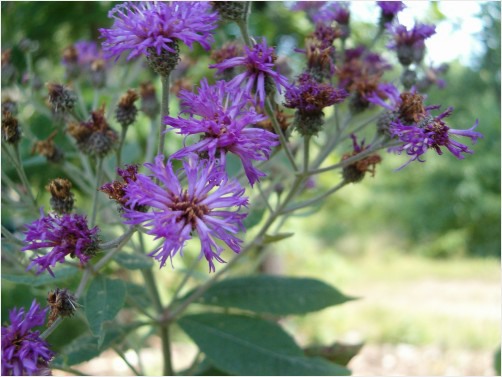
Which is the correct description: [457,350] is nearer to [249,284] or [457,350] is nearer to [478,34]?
[478,34]

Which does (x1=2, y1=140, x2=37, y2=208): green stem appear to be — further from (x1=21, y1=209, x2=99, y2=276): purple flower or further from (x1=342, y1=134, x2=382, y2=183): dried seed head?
(x1=342, y1=134, x2=382, y2=183): dried seed head

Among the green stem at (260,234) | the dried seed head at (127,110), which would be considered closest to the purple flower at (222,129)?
the green stem at (260,234)

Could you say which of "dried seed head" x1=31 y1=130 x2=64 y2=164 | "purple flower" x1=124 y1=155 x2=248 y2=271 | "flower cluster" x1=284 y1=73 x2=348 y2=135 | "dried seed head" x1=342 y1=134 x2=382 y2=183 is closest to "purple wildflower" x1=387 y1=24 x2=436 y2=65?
"dried seed head" x1=342 y1=134 x2=382 y2=183

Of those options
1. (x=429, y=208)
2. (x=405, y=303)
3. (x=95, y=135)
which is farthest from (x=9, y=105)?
(x=429, y=208)

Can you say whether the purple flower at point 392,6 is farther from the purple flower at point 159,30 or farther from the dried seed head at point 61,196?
the dried seed head at point 61,196

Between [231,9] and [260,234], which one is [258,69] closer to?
[231,9]
